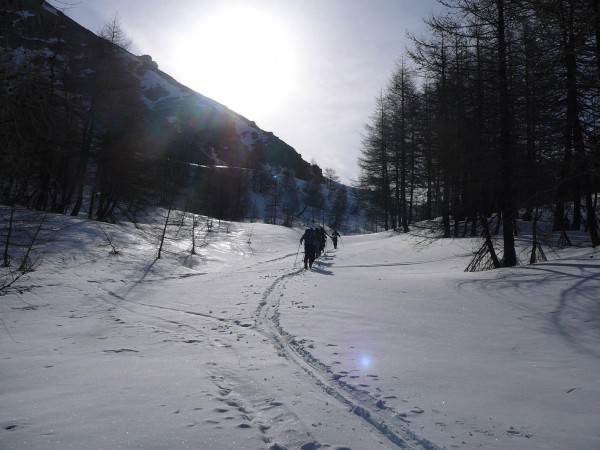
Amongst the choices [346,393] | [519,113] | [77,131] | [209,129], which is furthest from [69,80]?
[209,129]

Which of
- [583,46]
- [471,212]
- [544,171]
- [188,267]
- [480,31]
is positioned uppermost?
[480,31]

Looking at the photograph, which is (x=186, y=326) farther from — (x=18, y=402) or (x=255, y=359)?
(x=18, y=402)

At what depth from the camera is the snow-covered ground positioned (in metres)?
3.18

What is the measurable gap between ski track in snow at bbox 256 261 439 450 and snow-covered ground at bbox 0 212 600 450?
2 cm

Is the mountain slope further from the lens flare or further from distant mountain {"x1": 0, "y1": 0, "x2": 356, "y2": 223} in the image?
the lens flare

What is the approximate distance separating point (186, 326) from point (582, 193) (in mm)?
12200

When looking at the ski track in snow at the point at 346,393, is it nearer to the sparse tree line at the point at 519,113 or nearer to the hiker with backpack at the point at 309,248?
the sparse tree line at the point at 519,113

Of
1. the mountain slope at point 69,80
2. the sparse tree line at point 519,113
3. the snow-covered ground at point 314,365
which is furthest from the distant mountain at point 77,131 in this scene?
the sparse tree line at point 519,113

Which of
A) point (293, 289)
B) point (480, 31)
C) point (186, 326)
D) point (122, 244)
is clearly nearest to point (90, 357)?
point (186, 326)

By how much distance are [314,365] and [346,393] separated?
0.88 metres

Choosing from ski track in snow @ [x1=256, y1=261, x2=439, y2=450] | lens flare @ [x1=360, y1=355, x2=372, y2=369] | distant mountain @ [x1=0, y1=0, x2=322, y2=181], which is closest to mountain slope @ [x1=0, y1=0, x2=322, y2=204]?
ski track in snow @ [x1=256, y1=261, x2=439, y2=450]

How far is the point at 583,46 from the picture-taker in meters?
7.84

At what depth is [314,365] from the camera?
4852 mm

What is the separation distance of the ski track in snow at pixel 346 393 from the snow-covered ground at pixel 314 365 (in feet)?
0.06
